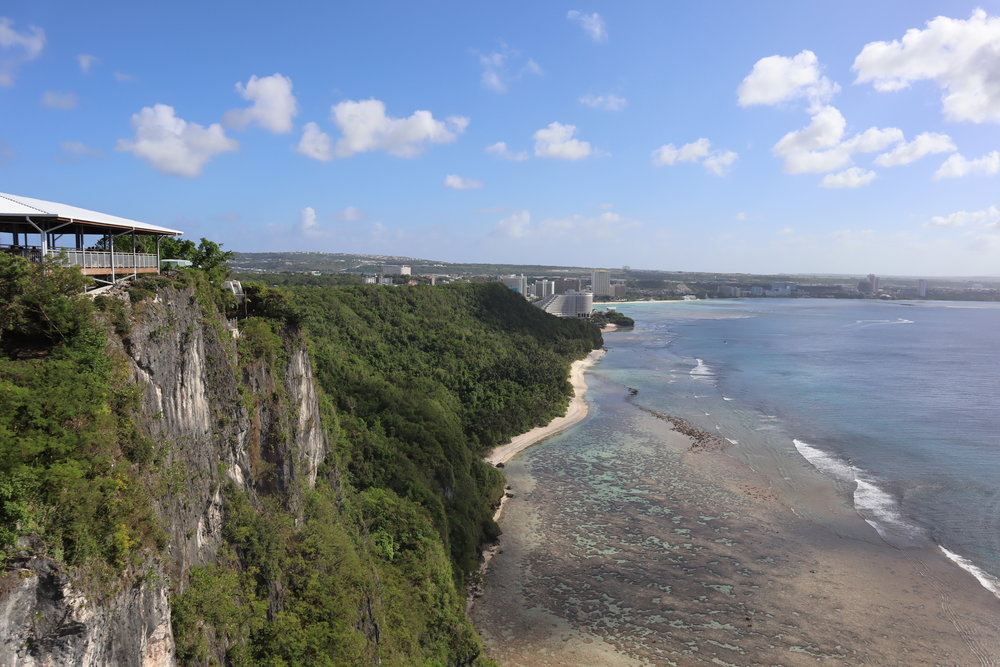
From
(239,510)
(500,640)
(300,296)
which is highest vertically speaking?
(300,296)

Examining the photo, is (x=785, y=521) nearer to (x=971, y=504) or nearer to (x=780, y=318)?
(x=971, y=504)

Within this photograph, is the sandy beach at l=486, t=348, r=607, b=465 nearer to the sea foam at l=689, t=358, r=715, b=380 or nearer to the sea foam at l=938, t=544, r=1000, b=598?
the sea foam at l=689, t=358, r=715, b=380

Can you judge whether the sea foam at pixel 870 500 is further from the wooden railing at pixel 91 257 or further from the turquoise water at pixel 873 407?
the wooden railing at pixel 91 257

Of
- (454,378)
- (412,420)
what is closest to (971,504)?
(412,420)

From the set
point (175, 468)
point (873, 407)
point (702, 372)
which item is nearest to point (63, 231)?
point (175, 468)

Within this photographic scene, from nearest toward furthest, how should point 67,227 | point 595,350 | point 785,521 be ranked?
point 67,227 → point 785,521 → point 595,350

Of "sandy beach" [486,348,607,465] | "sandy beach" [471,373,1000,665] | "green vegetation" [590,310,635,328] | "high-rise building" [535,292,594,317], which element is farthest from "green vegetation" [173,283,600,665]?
"green vegetation" [590,310,635,328]

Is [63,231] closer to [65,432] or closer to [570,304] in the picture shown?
[65,432]
